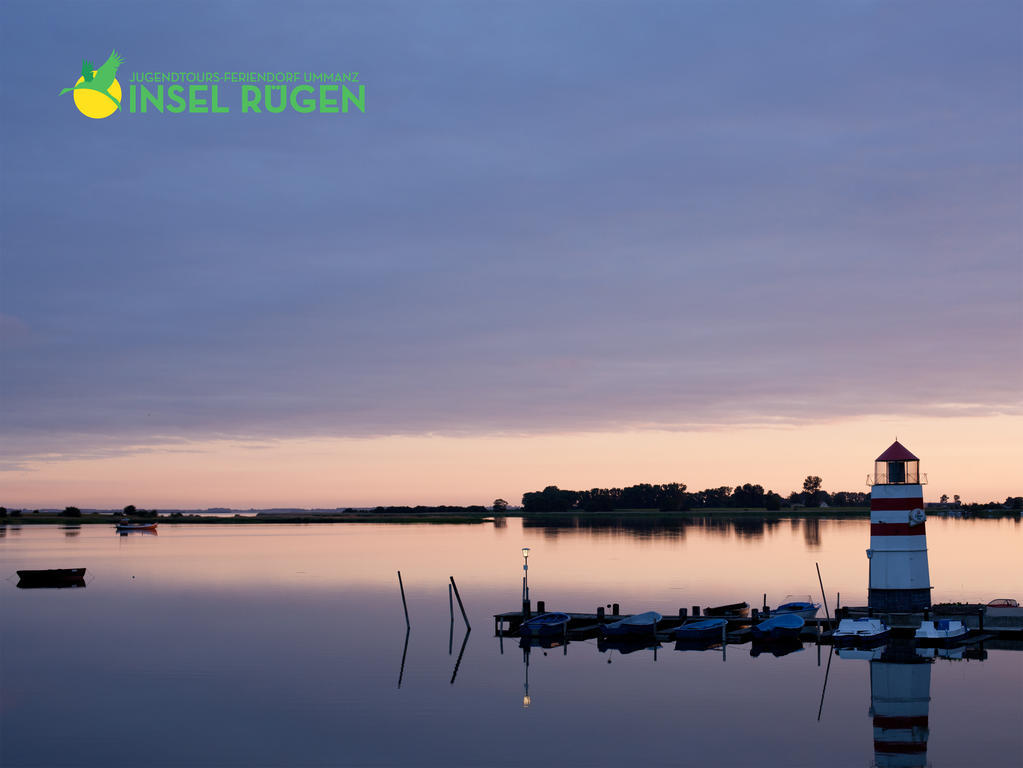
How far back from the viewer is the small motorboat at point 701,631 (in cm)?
5544

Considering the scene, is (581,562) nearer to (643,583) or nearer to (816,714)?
(643,583)

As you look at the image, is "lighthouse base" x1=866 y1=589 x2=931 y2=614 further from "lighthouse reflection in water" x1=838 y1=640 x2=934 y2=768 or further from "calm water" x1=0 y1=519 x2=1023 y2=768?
A: "calm water" x1=0 y1=519 x2=1023 y2=768

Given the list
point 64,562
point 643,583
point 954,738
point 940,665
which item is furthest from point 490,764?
point 64,562

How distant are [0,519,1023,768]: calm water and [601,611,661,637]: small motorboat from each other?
1379 mm

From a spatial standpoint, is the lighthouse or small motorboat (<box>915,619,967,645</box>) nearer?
small motorboat (<box>915,619,967,645</box>)

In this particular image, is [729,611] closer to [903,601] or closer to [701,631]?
[701,631]

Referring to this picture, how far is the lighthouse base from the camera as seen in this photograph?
53.6 metres

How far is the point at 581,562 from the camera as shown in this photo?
117062 mm

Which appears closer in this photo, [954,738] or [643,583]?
[954,738]

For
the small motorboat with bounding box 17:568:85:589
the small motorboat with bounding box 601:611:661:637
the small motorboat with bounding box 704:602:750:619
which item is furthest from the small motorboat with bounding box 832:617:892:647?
the small motorboat with bounding box 17:568:85:589

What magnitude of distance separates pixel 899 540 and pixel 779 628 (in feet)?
26.2

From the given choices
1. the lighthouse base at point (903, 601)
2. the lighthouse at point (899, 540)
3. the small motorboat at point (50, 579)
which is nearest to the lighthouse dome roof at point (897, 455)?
the lighthouse at point (899, 540)

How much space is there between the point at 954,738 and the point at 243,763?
24220 mm

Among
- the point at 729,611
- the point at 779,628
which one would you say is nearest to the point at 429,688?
the point at 779,628
